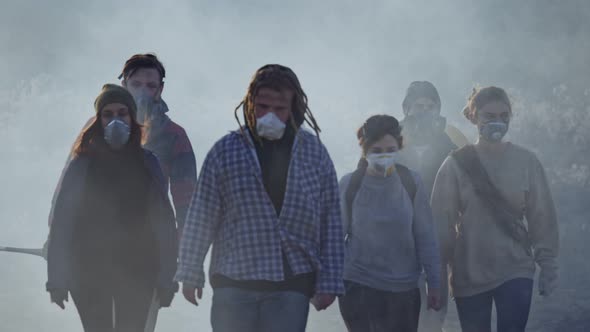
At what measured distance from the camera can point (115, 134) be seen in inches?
209

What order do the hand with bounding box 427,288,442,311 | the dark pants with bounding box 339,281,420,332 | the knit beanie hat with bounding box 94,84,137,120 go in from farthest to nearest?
the hand with bounding box 427,288,442,311 < the dark pants with bounding box 339,281,420,332 < the knit beanie hat with bounding box 94,84,137,120

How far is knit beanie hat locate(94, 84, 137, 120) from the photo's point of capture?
17.7 ft

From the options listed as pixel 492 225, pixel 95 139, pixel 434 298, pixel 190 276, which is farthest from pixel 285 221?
pixel 492 225

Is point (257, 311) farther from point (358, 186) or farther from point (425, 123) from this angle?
point (425, 123)

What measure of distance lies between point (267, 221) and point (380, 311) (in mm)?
1969

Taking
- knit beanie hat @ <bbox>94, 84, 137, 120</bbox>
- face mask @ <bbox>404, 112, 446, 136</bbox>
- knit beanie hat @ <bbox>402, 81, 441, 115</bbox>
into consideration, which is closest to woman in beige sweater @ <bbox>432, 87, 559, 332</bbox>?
face mask @ <bbox>404, 112, 446, 136</bbox>

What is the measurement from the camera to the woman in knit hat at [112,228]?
16.7 ft

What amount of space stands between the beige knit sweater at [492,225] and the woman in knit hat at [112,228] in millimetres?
2379

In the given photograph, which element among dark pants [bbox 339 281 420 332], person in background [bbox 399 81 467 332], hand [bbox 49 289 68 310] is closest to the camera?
hand [bbox 49 289 68 310]

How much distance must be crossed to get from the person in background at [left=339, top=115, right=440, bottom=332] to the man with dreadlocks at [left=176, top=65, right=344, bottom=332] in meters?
1.58

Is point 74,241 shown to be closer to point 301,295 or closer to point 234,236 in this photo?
point 234,236

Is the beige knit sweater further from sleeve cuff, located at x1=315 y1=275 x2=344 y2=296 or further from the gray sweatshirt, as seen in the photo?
sleeve cuff, located at x1=315 y1=275 x2=344 y2=296

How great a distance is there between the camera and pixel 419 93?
27.9 feet

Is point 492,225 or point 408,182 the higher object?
point 408,182
